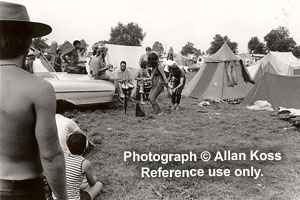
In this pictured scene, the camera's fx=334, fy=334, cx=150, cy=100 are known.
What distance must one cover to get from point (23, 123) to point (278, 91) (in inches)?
354

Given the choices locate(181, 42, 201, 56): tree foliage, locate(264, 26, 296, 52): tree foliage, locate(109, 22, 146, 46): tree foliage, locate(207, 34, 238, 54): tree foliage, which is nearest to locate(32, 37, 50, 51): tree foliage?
locate(109, 22, 146, 46): tree foliage

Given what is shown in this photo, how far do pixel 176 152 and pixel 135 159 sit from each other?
2.12 ft

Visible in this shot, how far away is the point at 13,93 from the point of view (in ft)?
4.74

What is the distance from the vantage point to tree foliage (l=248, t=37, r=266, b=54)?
5772 centimetres

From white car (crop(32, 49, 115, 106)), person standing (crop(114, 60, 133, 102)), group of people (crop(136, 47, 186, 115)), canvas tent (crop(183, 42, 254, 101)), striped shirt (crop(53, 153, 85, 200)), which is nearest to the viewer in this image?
striped shirt (crop(53, 153, 85, 200))

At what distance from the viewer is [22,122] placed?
1449 mm

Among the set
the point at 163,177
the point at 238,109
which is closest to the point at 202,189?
the point at 163,177

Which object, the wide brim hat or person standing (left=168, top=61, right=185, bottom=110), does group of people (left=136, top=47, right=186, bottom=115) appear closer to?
person standing (left=168, top=61, right=185, bottom=110)

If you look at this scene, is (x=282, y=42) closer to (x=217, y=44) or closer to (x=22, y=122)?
(x=217, y=44)

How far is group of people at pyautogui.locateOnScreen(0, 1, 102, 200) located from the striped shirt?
135 cm

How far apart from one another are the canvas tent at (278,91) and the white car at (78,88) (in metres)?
4.35

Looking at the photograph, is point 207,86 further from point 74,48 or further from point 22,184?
point 22,184

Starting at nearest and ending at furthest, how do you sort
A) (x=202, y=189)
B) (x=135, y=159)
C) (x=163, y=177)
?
1. (x=202, y=189)
2. (x=163, y=177)
3. (x=135, y=159)

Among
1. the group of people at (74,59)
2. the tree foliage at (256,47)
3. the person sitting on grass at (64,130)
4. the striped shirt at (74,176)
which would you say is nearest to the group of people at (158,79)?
the group of people at (74,59)
